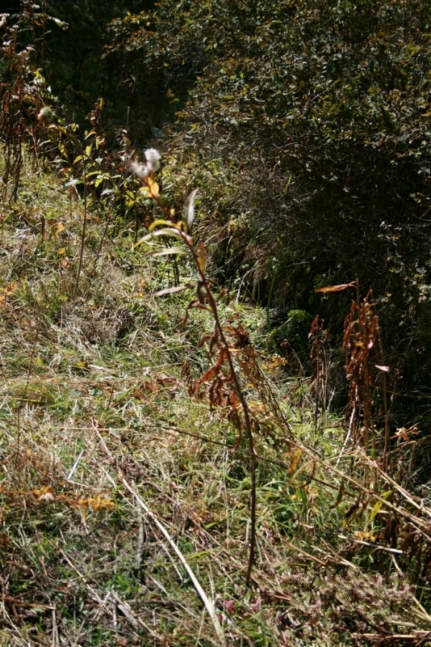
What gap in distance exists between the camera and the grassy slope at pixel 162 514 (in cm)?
213

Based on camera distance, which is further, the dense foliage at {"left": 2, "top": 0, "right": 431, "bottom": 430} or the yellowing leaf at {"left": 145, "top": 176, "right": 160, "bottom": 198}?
the dense foliage at {"left": 2, "top": 0, "right": 431, "bottom": 430}

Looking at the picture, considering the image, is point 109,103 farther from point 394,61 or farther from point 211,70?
point 394,61

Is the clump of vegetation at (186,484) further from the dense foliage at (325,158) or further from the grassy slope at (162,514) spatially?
the dense foliage at (325,158)

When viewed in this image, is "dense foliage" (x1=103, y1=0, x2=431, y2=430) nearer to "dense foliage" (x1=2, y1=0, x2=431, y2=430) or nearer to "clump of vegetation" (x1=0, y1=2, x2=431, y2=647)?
"dense foliage" (x1=2, y1=0, x2=431, y2=430)

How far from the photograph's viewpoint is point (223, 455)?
8.93 ft

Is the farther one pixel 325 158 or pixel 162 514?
pixel 325 158

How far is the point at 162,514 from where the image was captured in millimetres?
2461

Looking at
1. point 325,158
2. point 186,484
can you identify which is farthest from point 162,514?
point 325,158

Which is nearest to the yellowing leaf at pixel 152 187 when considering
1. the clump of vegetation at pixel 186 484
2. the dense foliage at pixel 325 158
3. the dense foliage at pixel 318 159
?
the clump of vegetation at pixel 186 484

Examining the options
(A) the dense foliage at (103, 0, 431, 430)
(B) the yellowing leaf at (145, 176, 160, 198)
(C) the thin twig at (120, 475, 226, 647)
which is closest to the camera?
(B) the yellowing leaf at (145, 176, 160, 198)

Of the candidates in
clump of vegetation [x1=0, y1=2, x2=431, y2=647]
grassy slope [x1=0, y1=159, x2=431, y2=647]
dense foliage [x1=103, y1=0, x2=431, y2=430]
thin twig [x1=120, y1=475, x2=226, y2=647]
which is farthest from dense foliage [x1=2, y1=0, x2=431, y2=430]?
thin twig [x1=120, y1=475, x2=226, y2=647]

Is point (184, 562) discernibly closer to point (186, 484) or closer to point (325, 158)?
point (186, 484)

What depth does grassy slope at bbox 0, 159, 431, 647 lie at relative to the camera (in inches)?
83.8

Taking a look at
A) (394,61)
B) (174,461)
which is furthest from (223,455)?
(394,61)
